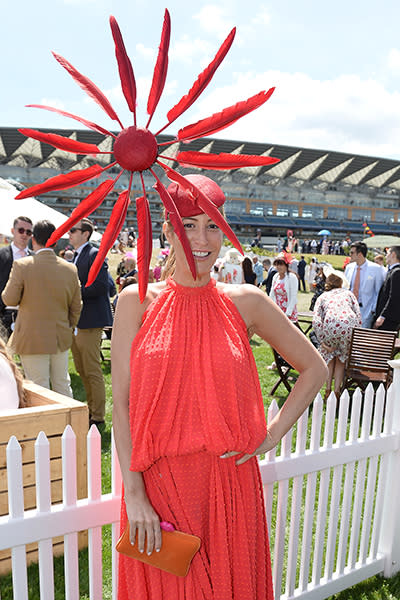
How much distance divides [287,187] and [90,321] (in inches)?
2810

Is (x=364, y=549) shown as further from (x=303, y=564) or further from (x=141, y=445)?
(x=141, y=445)

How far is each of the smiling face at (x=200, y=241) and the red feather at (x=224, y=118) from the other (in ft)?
0.79

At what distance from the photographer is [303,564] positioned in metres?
2.65

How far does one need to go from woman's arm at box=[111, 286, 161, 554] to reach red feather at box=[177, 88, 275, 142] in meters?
0.50

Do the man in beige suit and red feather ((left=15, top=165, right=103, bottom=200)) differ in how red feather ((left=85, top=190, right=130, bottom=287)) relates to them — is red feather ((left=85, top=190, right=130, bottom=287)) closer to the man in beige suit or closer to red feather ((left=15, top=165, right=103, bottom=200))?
red feather ((left=15, top=165, right=103, bottom=200))

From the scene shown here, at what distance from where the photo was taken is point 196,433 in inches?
58.6

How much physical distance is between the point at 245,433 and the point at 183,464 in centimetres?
21

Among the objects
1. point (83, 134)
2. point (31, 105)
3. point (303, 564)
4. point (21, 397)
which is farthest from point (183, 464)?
point (83, 134)

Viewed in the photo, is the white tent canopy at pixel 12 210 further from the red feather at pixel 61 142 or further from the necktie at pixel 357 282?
the red feather at pixel 61 142

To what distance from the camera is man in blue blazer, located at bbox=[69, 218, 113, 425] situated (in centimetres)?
475

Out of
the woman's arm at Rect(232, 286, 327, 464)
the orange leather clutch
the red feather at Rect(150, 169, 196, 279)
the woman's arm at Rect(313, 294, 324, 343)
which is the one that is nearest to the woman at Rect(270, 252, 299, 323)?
the woman's arm at Rect(313, 294, 324, 343)

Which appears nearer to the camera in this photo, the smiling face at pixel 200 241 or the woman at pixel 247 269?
the smiling face at pixel 200 241

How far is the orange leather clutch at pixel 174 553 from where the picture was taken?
4.70ft

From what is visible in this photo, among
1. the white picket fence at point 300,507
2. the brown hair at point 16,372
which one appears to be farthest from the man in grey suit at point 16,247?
the white picket fence at point 300,507
